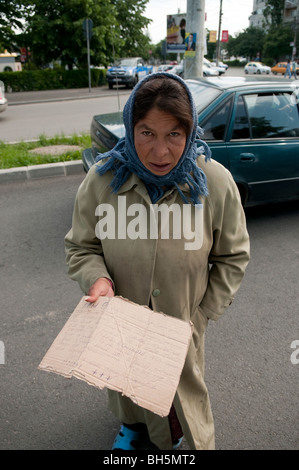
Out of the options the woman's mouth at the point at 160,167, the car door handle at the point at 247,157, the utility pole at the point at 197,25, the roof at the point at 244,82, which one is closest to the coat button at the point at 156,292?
the woman's mouth at the point at 160,167

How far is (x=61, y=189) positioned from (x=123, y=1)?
2817 cm

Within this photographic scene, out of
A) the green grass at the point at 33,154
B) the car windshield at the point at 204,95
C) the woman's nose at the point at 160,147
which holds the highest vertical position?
the woman's nose at the point at 160,147

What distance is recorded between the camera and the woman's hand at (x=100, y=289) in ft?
4.45

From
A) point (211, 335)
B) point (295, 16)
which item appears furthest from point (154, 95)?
point (295, 16)

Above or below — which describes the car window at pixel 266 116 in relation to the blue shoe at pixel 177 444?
above

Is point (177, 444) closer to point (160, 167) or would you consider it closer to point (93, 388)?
point (93, 388)

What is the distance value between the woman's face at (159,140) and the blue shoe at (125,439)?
1.45 metres

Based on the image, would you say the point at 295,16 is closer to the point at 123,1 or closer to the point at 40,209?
the point at 123,1

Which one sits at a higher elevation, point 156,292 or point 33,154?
point 156,292

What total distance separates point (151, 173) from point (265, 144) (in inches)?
133

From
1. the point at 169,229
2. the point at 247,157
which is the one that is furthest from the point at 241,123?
the point at 169,229

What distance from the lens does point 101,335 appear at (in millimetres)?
1243

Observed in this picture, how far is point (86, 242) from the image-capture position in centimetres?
161

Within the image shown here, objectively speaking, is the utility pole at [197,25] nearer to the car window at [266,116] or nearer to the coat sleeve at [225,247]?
the car window at [266,116]
